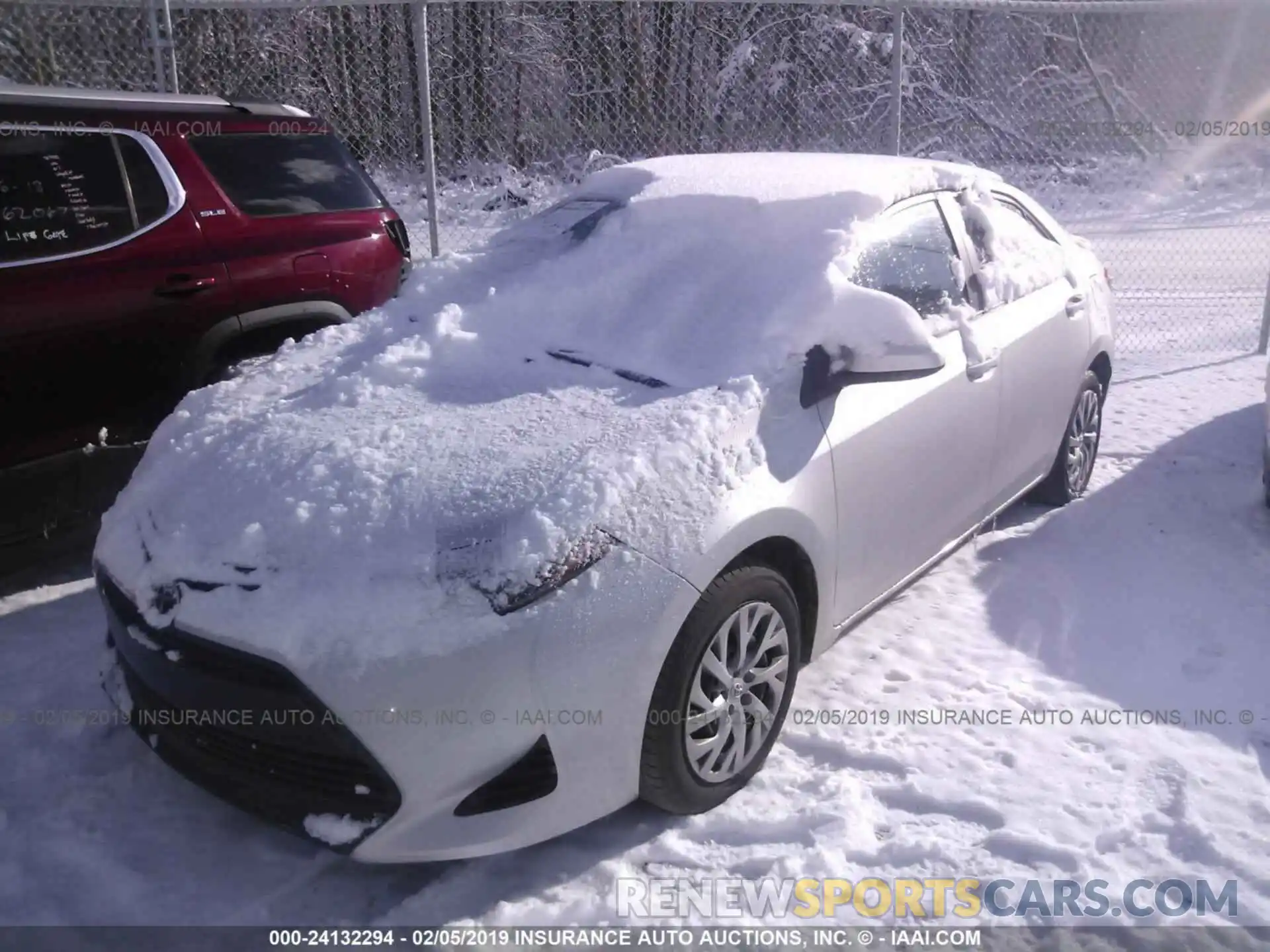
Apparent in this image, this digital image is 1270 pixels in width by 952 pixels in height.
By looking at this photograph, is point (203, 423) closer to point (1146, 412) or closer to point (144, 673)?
point (144, 673)

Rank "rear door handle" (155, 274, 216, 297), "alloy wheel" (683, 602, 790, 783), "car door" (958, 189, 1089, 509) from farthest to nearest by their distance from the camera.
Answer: "rear door handle" (155, 274, 216, 297) < "car door" (958, 189, 1089, 509) < "alloy wheel" (683, 602, 790, 783)

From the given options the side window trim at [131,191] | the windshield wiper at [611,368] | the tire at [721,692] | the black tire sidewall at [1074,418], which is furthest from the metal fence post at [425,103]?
the tire at [721,692]

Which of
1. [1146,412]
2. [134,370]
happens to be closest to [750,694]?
[134,370]

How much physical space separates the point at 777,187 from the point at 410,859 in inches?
101

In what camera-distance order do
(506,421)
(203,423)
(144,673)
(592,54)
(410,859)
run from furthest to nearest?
(592,54) → (203,423) → (506,421) → (144,673) → (410,859)

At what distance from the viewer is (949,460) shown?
143 inches

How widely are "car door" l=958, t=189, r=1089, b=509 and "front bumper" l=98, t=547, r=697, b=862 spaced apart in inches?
82.4

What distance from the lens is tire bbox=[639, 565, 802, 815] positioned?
2.55 meters

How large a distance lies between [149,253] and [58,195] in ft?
1.25

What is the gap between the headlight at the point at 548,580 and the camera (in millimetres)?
2309

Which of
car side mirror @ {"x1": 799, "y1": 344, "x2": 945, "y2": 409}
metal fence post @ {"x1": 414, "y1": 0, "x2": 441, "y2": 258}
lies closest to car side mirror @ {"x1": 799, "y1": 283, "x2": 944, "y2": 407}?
car side mirror @ {"x1": 799, "y1": 344, "x2": 945, "y2": 409}

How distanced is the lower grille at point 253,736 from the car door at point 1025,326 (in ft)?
8.90

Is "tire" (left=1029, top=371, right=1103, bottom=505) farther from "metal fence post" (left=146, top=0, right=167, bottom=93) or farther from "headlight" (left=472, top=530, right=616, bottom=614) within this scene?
"metal fence post" (left=146, top=0, right=167, bottom=93)

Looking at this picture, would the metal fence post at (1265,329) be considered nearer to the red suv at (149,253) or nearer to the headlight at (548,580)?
the red suv at (149,253)
